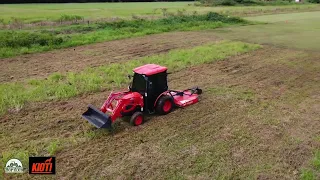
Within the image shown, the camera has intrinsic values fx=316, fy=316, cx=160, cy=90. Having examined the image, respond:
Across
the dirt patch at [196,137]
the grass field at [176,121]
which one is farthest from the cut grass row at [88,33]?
the dirt patch at [196,137]

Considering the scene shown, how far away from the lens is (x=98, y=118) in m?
7.29

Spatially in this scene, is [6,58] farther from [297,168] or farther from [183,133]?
[297,168]

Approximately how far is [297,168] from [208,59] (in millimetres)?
9091

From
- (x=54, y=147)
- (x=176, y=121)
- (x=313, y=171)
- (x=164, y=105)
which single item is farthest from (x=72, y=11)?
(x=313, y=171)

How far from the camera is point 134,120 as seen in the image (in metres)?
7.53

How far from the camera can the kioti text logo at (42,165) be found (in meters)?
5.77

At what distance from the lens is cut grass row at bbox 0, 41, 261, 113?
931cm

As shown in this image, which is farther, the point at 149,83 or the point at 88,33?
the point at 88,33

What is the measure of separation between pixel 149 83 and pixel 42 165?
122 inches

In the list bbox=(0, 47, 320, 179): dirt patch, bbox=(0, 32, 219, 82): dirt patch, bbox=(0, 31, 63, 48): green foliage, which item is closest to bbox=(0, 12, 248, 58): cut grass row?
bbox=(0, 31, 63, 48): green foliage

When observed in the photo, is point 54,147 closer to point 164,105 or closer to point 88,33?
point 164,105

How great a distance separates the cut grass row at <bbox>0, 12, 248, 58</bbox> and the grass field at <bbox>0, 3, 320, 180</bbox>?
70.6 inches

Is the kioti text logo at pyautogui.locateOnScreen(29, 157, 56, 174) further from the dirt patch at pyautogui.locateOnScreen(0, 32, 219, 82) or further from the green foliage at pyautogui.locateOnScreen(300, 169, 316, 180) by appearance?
the dirt patch at pyautogui.locateOnScreen(0, 32, 219, 82)

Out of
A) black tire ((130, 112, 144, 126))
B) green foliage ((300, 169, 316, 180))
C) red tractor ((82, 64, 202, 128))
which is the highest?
red tractor ((82, 64, 202, 128))
